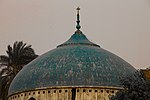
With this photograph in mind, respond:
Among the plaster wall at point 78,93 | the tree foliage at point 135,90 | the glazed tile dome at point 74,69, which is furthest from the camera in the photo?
the glazed tile dome at point 74,69

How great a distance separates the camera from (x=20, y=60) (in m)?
40.9

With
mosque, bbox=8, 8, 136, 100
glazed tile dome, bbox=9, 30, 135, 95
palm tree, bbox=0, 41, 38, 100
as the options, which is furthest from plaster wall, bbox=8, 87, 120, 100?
palm tree, bbox=0, 41, 38, 100

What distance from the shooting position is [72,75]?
32.9 metres

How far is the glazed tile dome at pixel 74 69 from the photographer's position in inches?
→ 1291

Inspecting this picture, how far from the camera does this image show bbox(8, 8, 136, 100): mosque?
32531 mm

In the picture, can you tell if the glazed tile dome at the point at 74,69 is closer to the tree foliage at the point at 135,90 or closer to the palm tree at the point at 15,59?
the palm tree at the point at 15,59

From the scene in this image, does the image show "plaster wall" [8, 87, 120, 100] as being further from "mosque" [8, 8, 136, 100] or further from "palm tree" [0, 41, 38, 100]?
"palm tree" [0, 41, 38, 100]

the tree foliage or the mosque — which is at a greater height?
the mosque

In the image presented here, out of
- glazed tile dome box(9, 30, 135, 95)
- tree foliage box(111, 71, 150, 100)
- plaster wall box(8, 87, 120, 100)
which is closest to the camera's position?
tree foliage box(111, 71, 150, 100)

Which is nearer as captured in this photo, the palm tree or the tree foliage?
the tree foliage

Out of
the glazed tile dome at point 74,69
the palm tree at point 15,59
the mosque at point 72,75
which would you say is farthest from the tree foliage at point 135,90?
the palm tree at point 15,59

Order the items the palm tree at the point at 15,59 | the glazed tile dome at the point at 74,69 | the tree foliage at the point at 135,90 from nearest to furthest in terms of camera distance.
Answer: the tree foliage at the point at 135,90, the glazed tile dome at the point at 74,69, the palm tree at the point at 15,59

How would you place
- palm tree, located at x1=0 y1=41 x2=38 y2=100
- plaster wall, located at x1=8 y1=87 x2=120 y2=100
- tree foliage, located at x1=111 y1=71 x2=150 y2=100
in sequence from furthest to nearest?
palm tree, located at x1=0 y1=41 x2=38 y2=100 → plaster wall, located at x1=8 y1=87 x2=120 y2=100 → tree foliage, located at x1=111 y1=71 x2=150 y2=100

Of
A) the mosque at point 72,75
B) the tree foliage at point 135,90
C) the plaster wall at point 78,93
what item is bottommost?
the tree foliage at point 135,90
